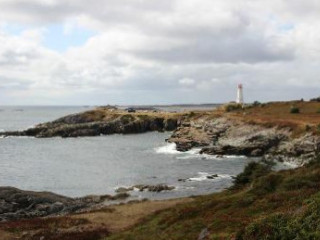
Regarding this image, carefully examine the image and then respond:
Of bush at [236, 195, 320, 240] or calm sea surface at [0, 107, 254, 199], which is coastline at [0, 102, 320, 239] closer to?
calm sea surface at [0, 107, 254, 199]

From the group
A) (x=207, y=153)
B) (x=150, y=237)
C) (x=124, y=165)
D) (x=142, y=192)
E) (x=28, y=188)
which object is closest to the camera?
(x=150, y=237)

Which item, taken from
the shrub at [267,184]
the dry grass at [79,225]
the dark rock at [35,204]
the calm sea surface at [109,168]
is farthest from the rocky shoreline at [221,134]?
the dry grass at [79,225]

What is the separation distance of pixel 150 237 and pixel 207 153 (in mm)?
66687

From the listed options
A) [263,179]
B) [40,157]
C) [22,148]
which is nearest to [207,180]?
[263,179]

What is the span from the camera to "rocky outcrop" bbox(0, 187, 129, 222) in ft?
169

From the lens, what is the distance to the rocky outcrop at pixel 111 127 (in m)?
160

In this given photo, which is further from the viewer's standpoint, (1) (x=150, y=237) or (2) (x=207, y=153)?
(2) (x=207, y=153)

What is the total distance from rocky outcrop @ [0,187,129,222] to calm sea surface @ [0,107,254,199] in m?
6.03

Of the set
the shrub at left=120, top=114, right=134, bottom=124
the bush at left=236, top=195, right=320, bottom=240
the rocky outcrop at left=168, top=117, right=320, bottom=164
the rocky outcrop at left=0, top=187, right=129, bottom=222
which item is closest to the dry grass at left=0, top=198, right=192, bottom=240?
the rocky outcrop at left=0, top=187, right=129, bottom=222

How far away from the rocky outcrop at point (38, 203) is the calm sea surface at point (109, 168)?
6031 mm

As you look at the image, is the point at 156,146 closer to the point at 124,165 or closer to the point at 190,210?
the point at 124,165

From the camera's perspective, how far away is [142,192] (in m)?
63.2

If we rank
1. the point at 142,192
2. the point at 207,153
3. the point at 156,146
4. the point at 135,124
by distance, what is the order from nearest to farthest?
the point at 142,192 < the point at 207,153 < the point at 156,146 < the point at 135,124

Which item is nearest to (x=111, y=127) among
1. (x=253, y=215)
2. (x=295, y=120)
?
(x=295, y=120)
